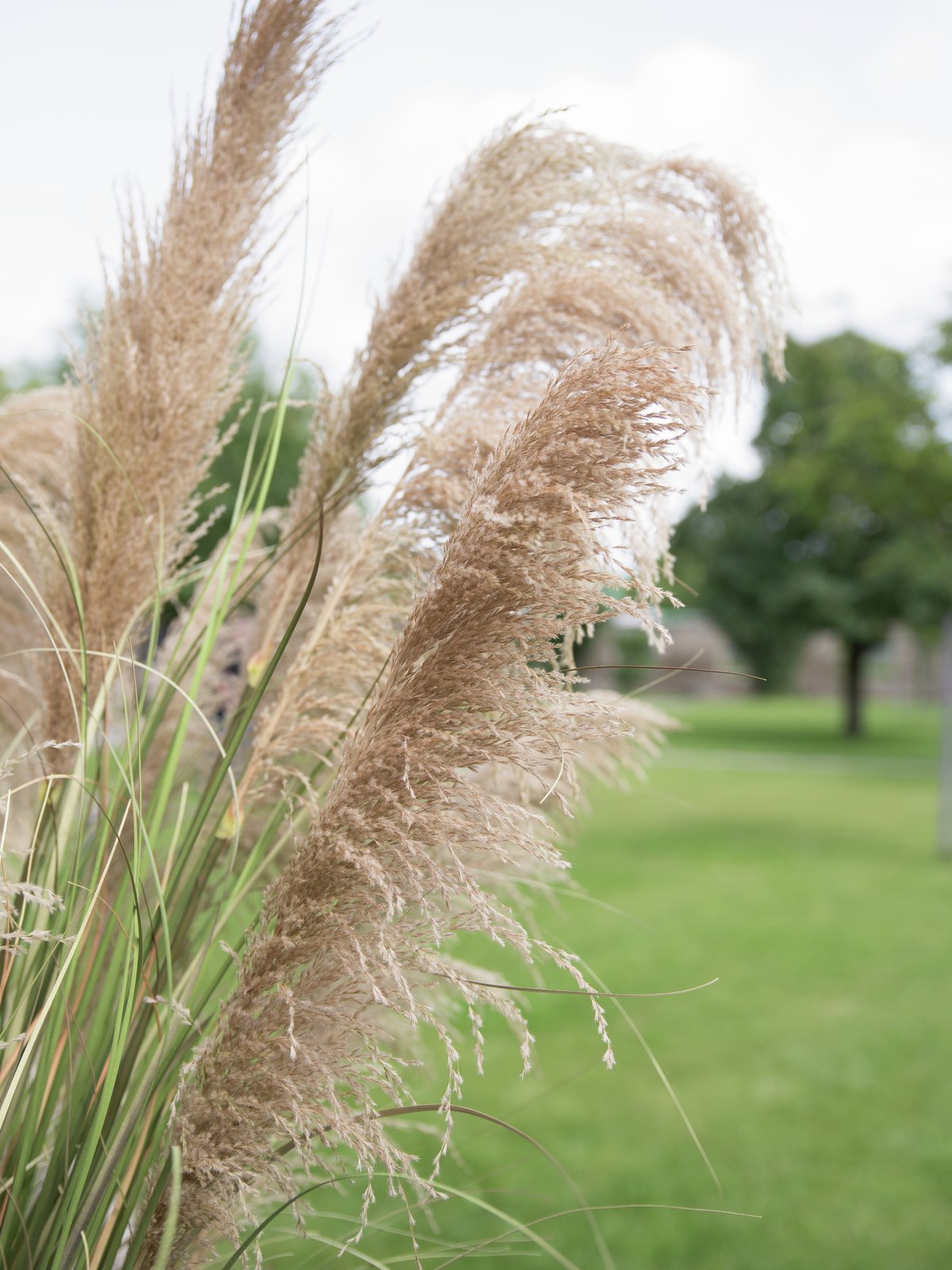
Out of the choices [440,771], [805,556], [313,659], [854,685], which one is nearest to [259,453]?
[313,659]

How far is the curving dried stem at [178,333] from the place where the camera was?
1362mm

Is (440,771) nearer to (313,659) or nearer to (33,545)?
(313,659)

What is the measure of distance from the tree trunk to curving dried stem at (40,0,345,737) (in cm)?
2908

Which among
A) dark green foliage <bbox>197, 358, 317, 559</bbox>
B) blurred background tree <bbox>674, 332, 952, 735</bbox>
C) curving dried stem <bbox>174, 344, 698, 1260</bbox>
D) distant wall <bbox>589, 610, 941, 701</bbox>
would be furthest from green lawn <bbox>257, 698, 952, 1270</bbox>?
distant wall <bbox>589, 610, 941, 701</bbox>

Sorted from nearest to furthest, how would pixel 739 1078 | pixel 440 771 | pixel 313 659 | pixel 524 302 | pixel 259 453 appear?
pixel 440 771 < pixel 313 659 < pixel 524 302 < pixel 259 453 < pixel 739 1078

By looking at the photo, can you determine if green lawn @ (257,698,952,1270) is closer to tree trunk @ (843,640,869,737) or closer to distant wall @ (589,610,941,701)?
tree trunk @ (843,640,869,737)

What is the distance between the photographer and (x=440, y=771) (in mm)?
938

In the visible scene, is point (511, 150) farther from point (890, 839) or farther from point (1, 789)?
point (890, 839)

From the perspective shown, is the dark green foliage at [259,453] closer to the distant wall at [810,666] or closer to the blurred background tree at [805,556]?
the blurred background tree at [805,556]

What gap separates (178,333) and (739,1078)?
5.96 meters

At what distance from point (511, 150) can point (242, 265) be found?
1.32 ft

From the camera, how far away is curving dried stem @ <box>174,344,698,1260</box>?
932 mm

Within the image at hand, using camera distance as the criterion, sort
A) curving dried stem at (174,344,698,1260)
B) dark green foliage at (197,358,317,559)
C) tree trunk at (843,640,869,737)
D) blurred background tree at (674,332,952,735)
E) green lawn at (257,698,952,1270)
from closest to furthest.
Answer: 1. curving dried stem at (174,344,698,1260)
2. green lawn at (257,698,952,1270)
3. dark green foliage at (197,358,317,559)
4. blurred background tree at (674,332,952,735)
5. tree trunk at (843,640,869,737)

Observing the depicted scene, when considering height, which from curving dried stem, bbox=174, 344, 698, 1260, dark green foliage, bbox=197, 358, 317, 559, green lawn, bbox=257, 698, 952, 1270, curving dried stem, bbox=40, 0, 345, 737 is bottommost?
green lawn, bbox=257, 698, 952, 1270
